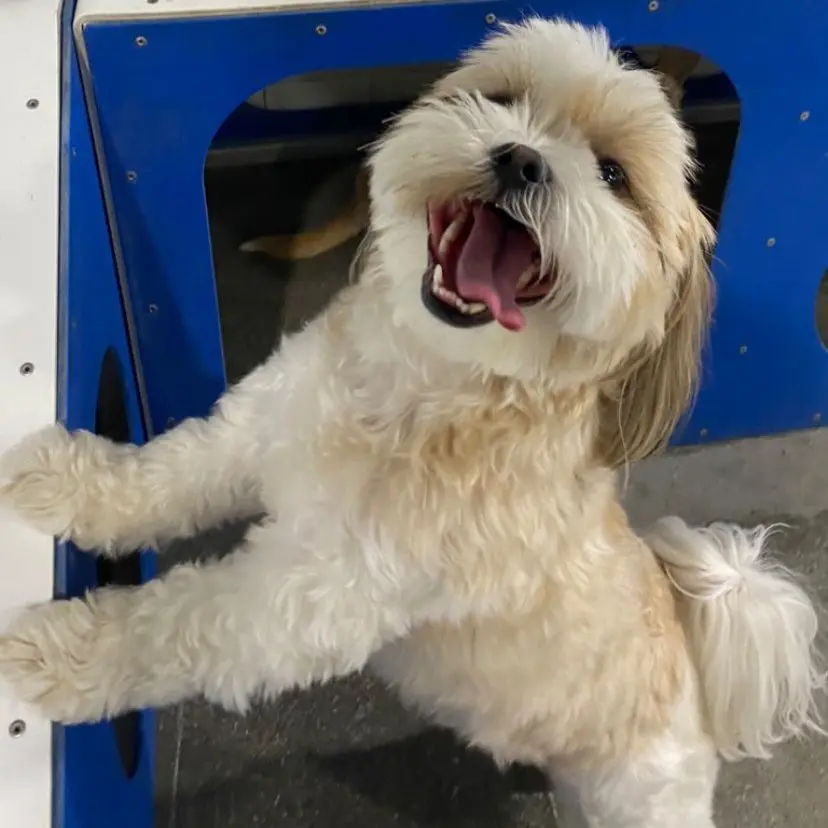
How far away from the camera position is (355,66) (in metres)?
1.21

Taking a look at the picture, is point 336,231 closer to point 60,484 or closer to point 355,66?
point 355,66

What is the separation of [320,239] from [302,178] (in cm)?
19

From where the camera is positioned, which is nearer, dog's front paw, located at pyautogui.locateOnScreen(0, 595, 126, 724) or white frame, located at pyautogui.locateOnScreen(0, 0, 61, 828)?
white frame, located at pyautogui.locateOnScreen(0, 0, 61, 828)

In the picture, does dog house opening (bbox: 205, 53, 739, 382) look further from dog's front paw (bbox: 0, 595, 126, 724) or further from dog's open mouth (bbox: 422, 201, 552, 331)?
dog's open mouth (bbox: 422, 201, 552, 331)

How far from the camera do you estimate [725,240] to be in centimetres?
146

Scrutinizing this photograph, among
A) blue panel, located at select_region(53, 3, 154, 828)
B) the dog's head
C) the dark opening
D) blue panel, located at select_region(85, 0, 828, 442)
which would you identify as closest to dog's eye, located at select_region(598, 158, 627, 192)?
the dog's head

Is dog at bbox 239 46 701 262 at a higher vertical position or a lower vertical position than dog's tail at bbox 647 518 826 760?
higher

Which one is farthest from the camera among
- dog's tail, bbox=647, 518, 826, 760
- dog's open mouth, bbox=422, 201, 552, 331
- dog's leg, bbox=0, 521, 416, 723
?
dog's tail, bbox=647, 518, 826, 760

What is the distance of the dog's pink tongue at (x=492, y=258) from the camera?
34.5 inches

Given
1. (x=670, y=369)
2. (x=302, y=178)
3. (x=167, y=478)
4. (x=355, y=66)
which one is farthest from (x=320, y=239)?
(x=670, y=369)

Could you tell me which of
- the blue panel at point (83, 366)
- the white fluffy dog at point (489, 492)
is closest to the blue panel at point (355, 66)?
the blue panel at point (83, 366)

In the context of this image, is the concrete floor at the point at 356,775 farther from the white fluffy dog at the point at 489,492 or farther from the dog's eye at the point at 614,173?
the dog's eye at the point at 614,173

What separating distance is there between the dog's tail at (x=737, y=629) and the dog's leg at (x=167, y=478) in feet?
1.63

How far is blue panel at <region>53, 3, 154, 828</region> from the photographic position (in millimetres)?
850
